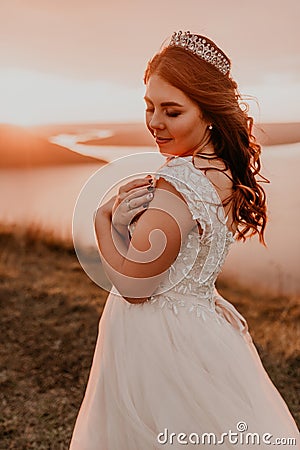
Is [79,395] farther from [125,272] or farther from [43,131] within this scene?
[125,272]

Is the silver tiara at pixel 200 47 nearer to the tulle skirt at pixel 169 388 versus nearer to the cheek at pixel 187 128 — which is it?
the cheek at pixel 187 128

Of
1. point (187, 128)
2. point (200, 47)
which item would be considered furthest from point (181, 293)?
point (200, 47)

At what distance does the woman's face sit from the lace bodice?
0.25 feet

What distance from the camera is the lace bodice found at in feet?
5.72

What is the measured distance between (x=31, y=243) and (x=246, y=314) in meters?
1.77

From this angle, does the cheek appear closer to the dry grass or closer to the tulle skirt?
the tulle skirt

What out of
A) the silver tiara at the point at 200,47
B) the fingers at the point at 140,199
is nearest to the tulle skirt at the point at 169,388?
the fingers at the point at 140,199

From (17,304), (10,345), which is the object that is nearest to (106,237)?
(10,345)

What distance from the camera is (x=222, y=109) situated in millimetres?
1861

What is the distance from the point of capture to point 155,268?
1.74 m

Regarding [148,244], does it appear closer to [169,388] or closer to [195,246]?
[195,246]

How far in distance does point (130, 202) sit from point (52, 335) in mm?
2924

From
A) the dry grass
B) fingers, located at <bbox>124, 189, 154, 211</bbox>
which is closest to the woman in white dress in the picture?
fingers, located at <bbox>124, 189, 154, 211</bbox>

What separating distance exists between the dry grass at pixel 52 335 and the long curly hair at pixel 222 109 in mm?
1929
